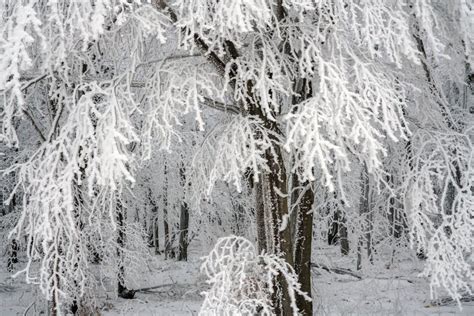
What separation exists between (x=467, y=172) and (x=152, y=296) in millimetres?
11157

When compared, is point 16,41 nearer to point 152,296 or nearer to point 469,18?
point 469,18

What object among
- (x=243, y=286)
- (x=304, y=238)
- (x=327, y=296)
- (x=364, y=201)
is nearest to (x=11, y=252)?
(x=327, y=296)

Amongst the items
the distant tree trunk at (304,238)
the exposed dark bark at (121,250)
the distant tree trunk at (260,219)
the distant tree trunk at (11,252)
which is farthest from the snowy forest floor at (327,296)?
the distant tree trunk at (260,219)

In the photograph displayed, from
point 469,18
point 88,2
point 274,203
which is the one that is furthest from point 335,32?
point 88,2

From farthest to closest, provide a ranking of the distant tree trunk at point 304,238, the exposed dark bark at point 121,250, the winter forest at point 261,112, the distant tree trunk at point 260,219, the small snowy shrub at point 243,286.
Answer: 1. the exposed dark bark at point 121,250
2. the distant tree trunk at point 304,238
3. the distant tree trunk at point 260,219
4. the small snowy shrub at point 243,286
5. the winter forest at point 261,112

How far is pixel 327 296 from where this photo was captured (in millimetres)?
12383

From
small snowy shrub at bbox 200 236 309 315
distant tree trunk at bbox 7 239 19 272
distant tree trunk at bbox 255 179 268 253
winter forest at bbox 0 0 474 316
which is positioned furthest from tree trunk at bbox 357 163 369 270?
distant tree trunk at bbox 7 239 19 272

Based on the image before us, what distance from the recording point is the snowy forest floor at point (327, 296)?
1083 cm

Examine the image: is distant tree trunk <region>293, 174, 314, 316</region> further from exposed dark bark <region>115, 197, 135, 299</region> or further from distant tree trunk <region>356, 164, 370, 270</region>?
exposed dark bark <region>115, 197, 135, 299</region>

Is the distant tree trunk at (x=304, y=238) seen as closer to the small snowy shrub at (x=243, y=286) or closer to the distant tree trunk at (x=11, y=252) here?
the small snowy shrub at (x=243, y=286)

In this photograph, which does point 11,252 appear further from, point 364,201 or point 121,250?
point 364,201

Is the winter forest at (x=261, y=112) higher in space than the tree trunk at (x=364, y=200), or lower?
higher

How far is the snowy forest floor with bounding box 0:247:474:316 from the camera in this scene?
10.8 metres

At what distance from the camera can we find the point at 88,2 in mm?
4133
